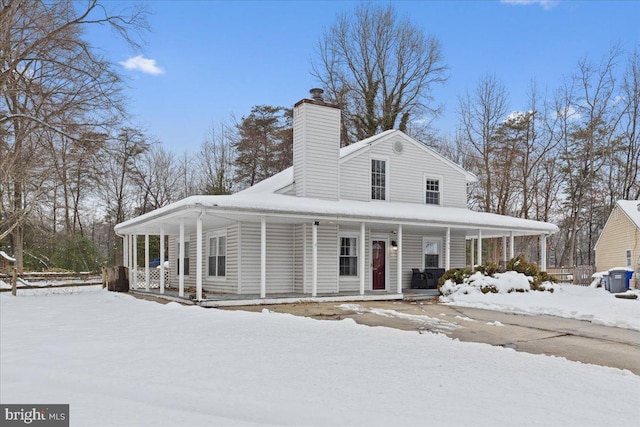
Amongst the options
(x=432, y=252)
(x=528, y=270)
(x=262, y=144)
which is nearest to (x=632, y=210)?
(x=528, y=270)

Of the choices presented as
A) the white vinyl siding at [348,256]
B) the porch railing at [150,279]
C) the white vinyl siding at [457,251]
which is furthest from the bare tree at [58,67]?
the white vinyl siding at [457,251]

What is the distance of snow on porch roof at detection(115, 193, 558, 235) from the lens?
38.6ft

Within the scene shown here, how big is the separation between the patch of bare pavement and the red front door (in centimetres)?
367

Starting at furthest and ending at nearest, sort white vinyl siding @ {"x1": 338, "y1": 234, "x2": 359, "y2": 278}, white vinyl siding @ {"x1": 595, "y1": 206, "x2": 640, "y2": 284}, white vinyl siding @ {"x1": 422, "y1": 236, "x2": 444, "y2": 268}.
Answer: white vinyl siding @ {"x1": 595, "y1": 206, "x2": 640, "y2": 284} → white vinyl siding @ {"x1": 422, "y1": 236, "x2": 444, "y2": 268} → white vinyl siding @ {"x1": 338, "y1": 234, "x2": 359, "y2": 278}

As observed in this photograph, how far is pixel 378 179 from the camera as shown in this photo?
16969mm

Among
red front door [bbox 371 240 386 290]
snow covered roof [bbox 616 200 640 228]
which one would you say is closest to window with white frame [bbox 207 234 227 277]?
red front door [bbox 371 240 386 290]

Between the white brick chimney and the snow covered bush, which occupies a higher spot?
the white brick chimney

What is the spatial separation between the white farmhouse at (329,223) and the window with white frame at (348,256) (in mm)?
A: 31

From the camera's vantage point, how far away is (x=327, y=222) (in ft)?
48.2

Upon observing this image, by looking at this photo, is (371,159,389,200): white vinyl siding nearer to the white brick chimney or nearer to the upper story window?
the upper story window

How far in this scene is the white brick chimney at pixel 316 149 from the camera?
1495 cm

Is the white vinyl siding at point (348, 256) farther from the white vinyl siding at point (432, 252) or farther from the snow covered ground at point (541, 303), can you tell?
the white vinyl siding at point (432, 252)

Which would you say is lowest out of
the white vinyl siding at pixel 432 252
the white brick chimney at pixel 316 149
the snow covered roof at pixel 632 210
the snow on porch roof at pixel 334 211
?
the white vinyl siding at pixel 432 252

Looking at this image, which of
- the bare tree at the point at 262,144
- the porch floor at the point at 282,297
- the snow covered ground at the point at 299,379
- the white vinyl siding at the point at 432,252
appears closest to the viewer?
the snow covered ground at the point at 299,379
